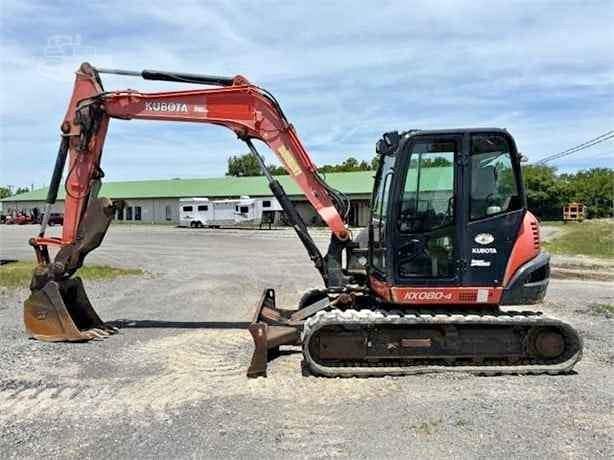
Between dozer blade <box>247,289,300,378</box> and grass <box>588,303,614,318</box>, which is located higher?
dozer blade <box>247,289,300,378</box>

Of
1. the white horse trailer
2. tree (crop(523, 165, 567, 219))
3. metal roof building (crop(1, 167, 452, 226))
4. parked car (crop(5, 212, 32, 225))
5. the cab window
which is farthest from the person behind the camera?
tree (crop(523, 165, 567, 219))

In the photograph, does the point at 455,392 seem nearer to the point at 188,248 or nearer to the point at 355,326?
the point at 355,326

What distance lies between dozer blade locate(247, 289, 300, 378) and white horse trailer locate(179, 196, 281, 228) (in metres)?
38.1

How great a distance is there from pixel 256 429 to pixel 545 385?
3.31 meters

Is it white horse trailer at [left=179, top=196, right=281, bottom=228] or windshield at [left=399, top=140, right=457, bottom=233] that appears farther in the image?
white horse trailer at [left=179, top=196, right=281, bottom=228]

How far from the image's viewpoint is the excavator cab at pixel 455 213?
680 cm

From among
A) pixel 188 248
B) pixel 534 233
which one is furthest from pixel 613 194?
Answer: pixel 534 233

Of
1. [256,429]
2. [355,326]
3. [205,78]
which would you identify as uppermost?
[205,78]

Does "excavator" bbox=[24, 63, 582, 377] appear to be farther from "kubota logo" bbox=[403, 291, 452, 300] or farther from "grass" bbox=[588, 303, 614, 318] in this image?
"grass" bbox=[588, 303, 614, 318]

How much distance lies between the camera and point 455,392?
6.07 metres

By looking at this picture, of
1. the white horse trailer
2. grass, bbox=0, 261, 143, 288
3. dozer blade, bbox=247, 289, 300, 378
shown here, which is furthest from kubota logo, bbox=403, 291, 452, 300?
the white horse trailer

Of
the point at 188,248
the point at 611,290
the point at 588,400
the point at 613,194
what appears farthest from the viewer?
the point at 613,194

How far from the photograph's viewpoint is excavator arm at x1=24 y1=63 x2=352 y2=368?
312 inches

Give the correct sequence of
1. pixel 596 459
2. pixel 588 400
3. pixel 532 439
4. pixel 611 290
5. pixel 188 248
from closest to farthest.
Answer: pixel 596 459
pixel 532 439
pixel 588 400
pixel 611 290
pixel 188 248
